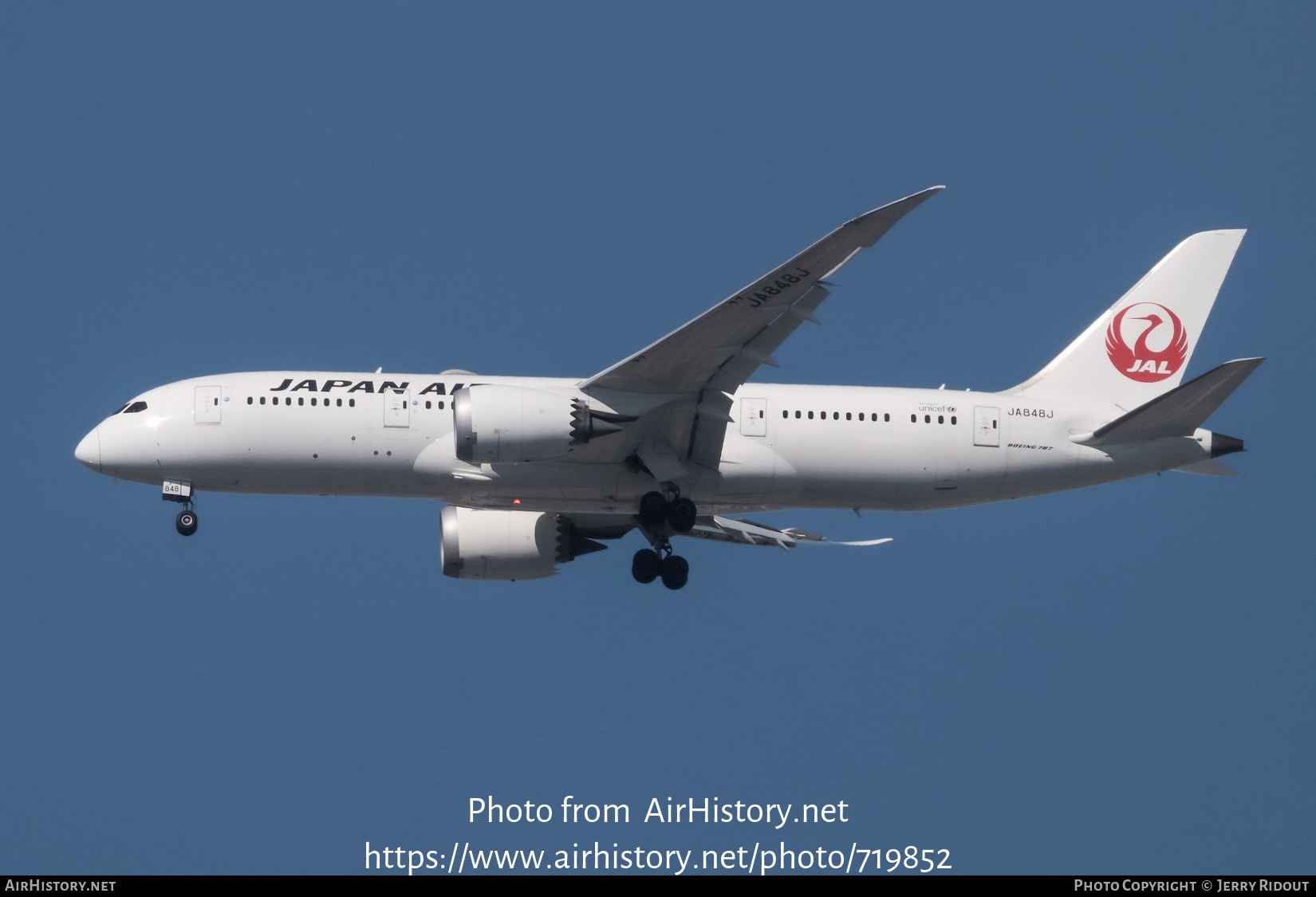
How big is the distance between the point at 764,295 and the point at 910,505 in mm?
7079

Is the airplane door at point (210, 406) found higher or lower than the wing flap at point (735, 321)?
lower

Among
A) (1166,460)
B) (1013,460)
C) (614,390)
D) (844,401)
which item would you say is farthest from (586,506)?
(1166,460)

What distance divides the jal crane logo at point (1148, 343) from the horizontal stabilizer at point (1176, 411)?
8.82 ft

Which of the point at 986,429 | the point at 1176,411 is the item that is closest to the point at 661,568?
the point at 986,429

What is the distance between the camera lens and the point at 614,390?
3534 centimetres

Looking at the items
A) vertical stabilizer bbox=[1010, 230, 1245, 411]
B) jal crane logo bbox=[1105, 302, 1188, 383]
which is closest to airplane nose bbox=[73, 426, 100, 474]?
vertical stabilizer bbox=[1010, 230, 1245, 411]

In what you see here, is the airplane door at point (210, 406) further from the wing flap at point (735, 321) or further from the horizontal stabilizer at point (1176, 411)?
the horizontal stabilizer at point (1176, 411)

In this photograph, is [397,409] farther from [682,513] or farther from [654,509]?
[682,513]

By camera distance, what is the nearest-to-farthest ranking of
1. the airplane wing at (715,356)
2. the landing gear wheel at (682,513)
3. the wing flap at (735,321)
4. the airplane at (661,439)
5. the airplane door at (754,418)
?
the wing flap at (735,321) → the airplane wing at (715,356) → the airplane at (661,439) → the landing gear wheel at (682,513) → the airplane door at (754,418)

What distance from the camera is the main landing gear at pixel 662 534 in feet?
119

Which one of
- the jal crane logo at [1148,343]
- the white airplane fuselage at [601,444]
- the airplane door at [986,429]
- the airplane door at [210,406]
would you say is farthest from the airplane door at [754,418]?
the airplane door at [210,406]

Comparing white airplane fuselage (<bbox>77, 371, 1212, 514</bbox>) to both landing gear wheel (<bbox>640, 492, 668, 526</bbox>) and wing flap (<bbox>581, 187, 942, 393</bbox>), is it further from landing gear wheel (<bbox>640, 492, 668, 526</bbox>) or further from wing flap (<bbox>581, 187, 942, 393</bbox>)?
wing flap (<bbox>581, 187, 942, 393</bbox>)

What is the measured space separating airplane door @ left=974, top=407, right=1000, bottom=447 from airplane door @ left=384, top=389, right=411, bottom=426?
1183 centimetres

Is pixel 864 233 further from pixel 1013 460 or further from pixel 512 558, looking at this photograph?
pixel 512 558
